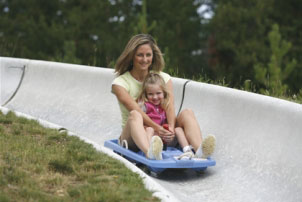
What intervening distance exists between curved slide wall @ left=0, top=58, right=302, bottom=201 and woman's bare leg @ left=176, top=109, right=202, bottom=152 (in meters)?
0.24

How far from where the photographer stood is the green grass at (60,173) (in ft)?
9.98

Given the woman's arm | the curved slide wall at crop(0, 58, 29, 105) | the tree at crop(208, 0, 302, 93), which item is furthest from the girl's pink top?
the tree at crop(208, 0, 302, 93)

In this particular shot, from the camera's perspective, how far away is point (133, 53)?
4.81 m

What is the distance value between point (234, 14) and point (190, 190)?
17.4 meters

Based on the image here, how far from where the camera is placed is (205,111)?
518 cm

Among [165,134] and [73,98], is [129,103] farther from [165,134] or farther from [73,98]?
[73,98]

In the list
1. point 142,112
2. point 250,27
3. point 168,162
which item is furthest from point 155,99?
point 250,27

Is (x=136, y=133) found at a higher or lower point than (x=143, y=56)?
lower

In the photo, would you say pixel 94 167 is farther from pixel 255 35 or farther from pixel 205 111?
pixel 255 35

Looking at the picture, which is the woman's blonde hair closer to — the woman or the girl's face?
the woman

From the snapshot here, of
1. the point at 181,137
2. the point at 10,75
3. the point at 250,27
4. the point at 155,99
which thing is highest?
the point at 250,27

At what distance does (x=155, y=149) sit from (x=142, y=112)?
58 cm

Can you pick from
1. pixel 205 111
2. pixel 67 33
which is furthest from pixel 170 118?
pixel 67 33

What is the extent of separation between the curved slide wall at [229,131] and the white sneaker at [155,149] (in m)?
0.18
